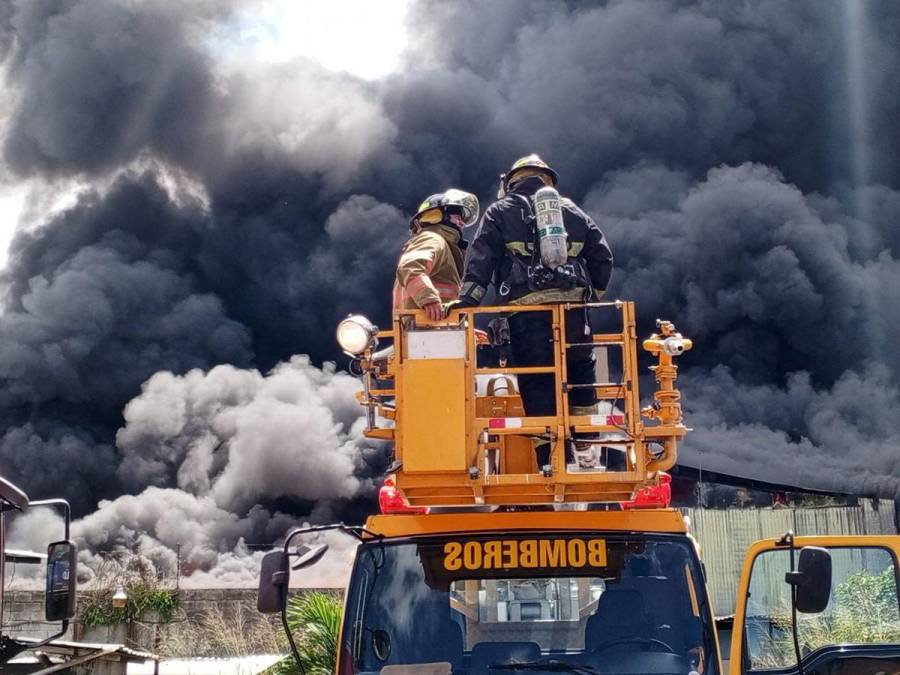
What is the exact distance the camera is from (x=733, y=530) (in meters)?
14.6

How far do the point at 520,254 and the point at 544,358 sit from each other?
24.4 inches

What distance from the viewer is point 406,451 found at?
4062 mm

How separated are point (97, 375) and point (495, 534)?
28.6 m

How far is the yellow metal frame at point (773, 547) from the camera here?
417 centimetres

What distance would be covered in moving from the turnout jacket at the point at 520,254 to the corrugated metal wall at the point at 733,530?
9252 millimetres

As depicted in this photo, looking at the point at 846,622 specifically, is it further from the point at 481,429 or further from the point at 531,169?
the point at 531,169

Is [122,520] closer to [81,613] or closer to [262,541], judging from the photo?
[262,541]

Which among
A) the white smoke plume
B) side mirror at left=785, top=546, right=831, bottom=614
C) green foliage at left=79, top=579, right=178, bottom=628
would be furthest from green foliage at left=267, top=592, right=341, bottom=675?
the white smoke plume

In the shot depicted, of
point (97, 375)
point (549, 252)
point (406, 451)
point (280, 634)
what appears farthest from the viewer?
point (97, 375)

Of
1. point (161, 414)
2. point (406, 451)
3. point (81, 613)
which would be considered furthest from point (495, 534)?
point (161, 414)

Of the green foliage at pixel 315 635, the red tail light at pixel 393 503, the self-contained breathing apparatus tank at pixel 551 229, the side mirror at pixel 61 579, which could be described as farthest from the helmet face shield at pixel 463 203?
the green foliage at pixel 315 635

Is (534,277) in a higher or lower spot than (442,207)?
lower

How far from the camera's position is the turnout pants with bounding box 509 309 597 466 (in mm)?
4641

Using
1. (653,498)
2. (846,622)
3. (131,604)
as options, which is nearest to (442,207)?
(653,498)
